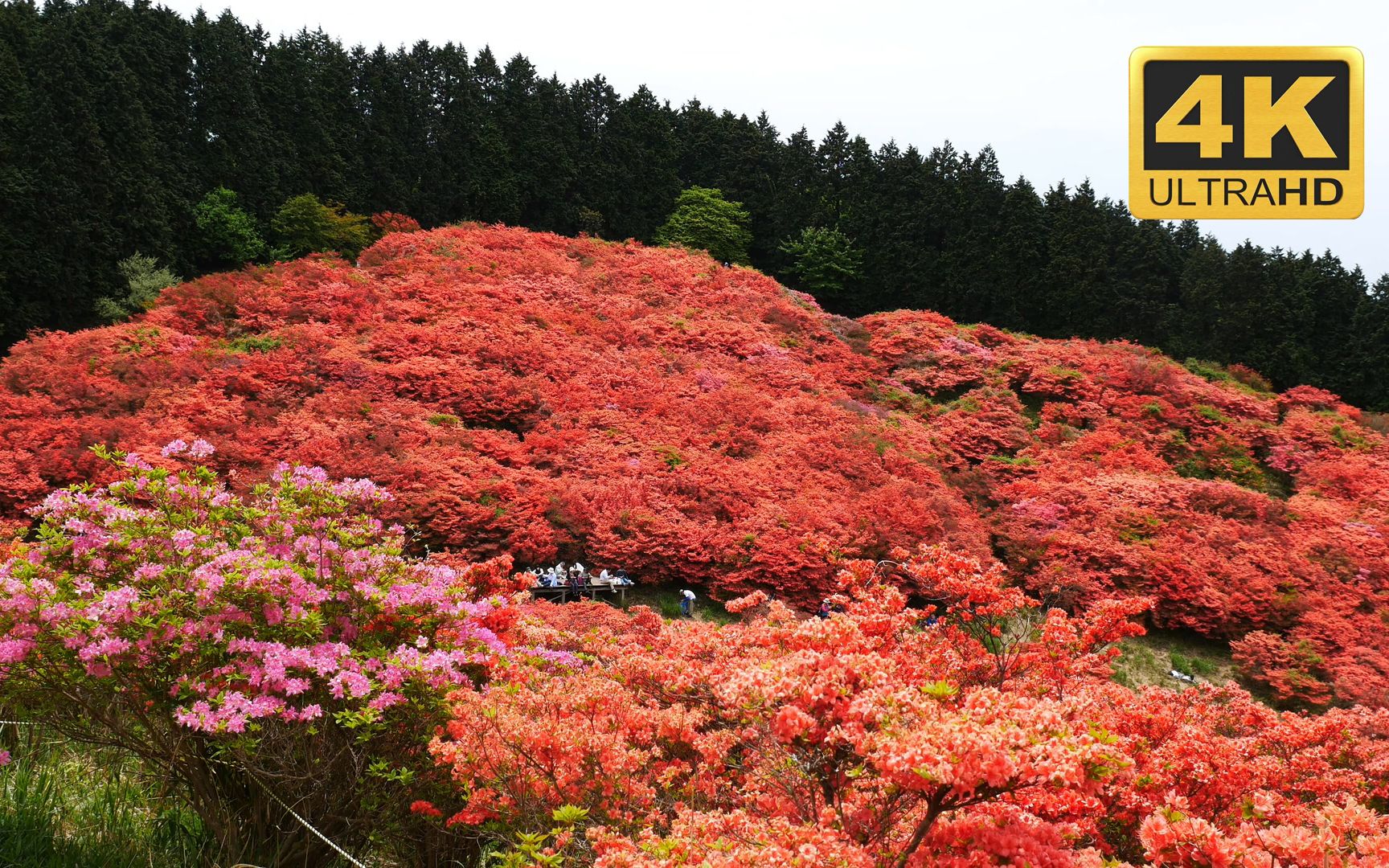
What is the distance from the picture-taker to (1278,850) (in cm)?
265

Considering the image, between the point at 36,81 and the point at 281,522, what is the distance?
2464cm

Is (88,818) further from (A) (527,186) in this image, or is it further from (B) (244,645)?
(A) (527,186)

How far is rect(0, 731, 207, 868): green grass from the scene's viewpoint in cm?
432

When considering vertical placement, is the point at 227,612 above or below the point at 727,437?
below

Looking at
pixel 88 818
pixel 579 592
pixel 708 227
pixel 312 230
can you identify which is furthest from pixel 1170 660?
pixel 312 230

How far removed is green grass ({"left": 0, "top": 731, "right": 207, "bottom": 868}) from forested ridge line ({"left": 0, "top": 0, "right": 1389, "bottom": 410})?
19.7 meters

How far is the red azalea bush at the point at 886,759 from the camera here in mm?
2605

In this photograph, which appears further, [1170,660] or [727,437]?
[727,437]

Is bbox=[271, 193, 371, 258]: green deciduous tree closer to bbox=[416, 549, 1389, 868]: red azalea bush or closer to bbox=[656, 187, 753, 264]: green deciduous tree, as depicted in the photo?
bbox=[656, 187, 753, 264]: green deciduous tree

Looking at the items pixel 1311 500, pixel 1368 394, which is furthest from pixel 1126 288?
pixel 1311 500

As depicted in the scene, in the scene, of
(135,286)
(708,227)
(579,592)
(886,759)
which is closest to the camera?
(886,759)

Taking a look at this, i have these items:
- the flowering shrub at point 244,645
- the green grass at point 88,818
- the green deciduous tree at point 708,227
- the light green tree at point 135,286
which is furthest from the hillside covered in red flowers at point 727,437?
the green deciduous tree at point 708,227

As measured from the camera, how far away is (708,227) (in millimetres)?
31016

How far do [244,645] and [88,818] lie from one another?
6.76 feet
